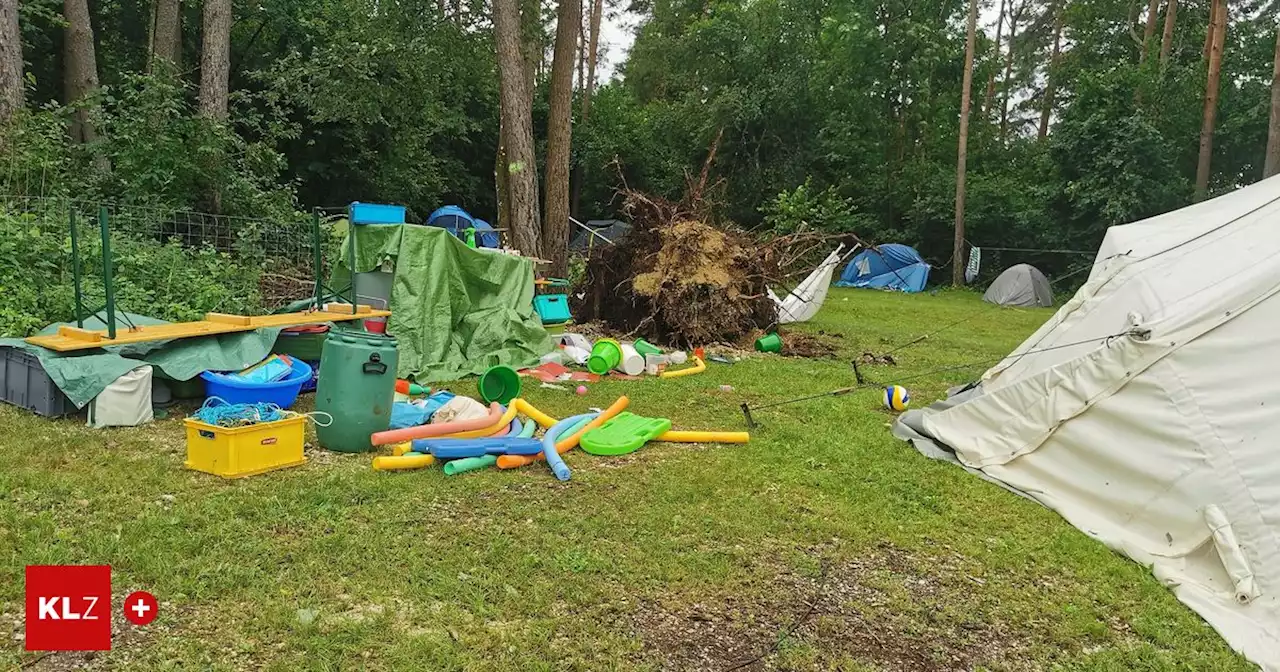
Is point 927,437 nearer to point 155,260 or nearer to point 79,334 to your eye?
point 79,334

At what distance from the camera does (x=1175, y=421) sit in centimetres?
348

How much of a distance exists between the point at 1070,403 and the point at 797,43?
21.5m

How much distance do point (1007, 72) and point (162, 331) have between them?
2937cm

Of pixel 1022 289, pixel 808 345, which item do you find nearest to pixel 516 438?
pixel 808 345

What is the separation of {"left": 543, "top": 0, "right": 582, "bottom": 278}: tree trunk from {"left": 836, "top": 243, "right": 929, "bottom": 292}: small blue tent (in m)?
11.5

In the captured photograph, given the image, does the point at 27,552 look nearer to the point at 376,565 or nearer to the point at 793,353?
the point at 376,565

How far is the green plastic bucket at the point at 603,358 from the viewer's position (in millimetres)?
7066

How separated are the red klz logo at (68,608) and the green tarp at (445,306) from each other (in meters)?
3.71

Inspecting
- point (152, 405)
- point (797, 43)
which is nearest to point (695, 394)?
point (152, 405)

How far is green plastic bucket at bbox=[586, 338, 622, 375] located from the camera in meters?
7.07

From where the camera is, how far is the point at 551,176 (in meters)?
10.9

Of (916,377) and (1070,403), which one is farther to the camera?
(916,377)

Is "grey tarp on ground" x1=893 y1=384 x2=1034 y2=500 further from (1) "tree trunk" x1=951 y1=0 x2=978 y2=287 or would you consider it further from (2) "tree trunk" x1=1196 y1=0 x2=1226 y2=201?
(1) "tree trunk" x1=951 y1=0 x2=978 y2=287

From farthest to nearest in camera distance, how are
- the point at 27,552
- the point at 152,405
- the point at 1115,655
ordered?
the point at 152,405 < the point at 27,552 < the point at 1115,655
